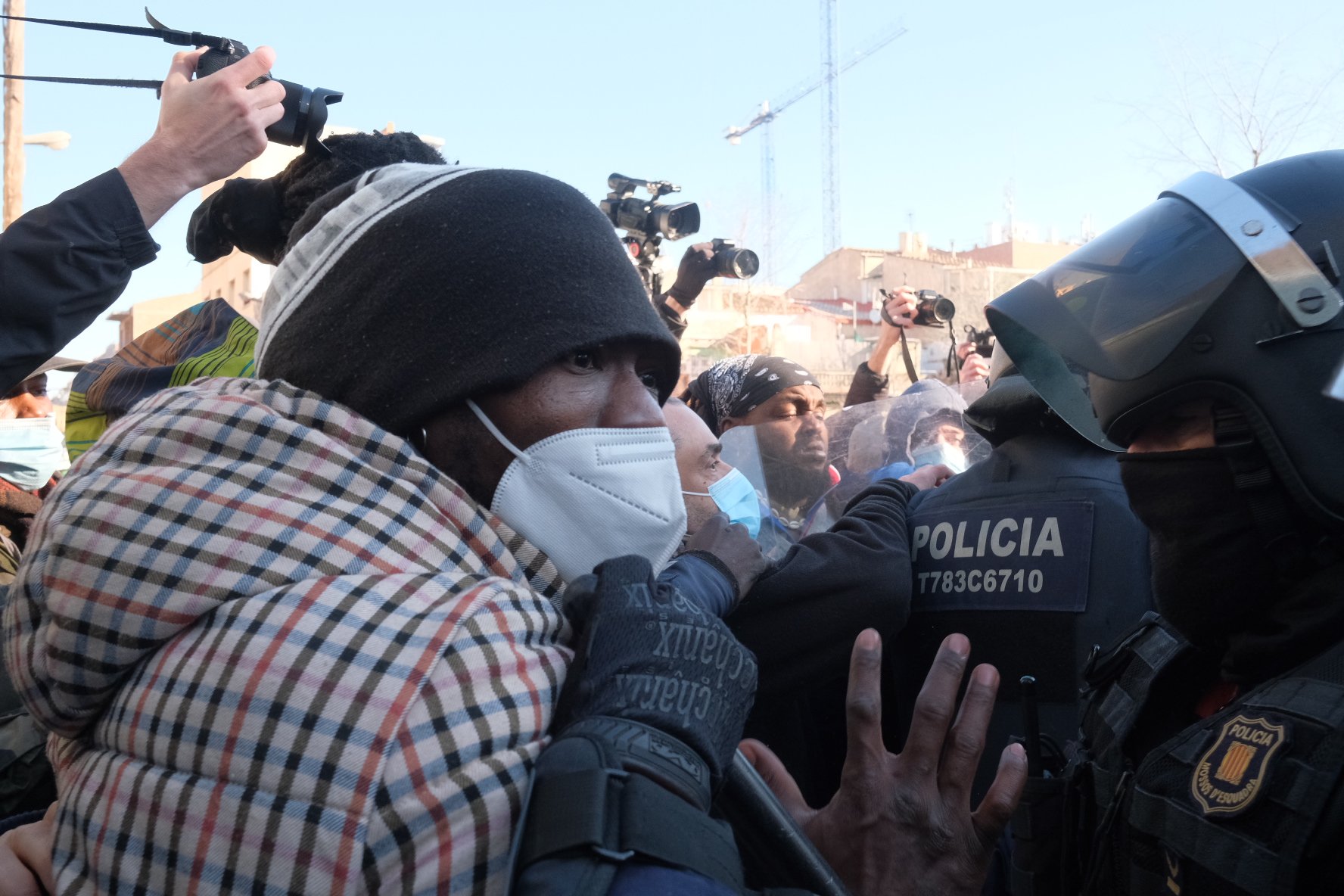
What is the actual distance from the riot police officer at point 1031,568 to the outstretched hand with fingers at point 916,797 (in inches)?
18.8

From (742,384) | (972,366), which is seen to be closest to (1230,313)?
(742,384)

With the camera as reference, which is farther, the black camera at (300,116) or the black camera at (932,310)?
the black camera at (932,310)

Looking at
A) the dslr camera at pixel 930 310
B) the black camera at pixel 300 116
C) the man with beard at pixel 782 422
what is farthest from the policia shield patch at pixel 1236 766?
the dslr camera at pixel 930 310

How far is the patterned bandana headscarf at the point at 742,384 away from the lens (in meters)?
3.95

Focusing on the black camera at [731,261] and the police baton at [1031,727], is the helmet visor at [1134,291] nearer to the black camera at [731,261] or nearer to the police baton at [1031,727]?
the police baton at [1031,727]

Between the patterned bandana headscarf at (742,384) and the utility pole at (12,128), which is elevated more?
the utility pole at (12,128)

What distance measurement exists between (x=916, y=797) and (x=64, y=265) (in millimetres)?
1904

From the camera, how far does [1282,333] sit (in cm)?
152

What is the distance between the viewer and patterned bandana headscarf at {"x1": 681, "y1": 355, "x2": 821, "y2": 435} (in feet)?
13.0

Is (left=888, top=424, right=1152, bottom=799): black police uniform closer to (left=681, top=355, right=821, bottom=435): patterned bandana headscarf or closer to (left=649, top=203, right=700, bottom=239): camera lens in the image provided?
(left=681, top=355, right=821, bottom=435): patterned bandana headscarf

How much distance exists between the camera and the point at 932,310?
4.96 metres

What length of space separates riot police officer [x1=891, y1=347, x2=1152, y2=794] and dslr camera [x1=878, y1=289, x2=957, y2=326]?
256 centimetres

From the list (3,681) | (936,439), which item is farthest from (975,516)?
(3,681)

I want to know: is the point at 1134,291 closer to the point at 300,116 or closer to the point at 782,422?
the point at 300,116
